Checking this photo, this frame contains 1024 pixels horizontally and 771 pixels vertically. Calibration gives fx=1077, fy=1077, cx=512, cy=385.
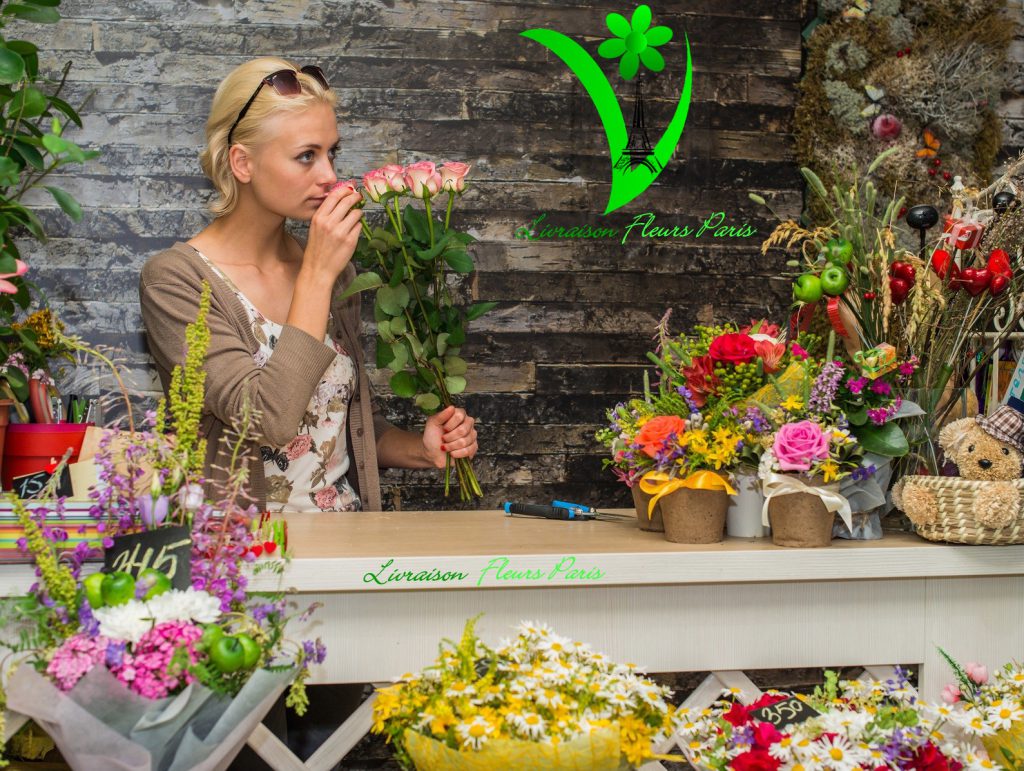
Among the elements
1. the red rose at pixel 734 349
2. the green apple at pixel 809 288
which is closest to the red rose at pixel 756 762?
the red rose at pixel 734 349

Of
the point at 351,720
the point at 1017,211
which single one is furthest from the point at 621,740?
the point at 1017,211

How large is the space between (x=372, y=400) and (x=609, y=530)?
0.95m

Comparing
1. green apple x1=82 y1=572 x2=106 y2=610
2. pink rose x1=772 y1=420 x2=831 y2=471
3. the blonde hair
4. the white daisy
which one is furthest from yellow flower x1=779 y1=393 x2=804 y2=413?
the blonde hair

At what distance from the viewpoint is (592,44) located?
2781mm

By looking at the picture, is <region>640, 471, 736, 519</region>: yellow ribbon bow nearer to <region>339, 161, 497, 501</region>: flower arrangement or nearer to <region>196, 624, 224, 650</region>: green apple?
<region>339, 161, 497, 501</region>: flower arrangement

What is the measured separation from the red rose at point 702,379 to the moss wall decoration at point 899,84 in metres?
1.43

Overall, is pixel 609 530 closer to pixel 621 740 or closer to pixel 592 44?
pixel 621 740

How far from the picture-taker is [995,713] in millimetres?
1252

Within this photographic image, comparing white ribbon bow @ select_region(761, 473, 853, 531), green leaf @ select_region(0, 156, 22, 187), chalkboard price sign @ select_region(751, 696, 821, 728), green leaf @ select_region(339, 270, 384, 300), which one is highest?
green leaf @ select_region(0, 156, 22, 187)

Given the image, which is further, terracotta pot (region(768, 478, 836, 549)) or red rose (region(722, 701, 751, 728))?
terracotta pot (region(768, 478, 836, 549))

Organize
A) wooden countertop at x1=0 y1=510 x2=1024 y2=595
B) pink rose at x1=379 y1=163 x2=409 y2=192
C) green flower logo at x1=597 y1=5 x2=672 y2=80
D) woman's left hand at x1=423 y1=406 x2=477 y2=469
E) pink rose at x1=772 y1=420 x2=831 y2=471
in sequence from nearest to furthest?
wooden countertop at x1=0 y1=510 x2=1024 y2=595 → pink rose at x1=772 y1=420 x2=831 y2=471 → pink rose at x1=379 y1=163 x2=409 y2=192 → woman's left hand at x1=423 y1=406 x2=477 y2=469 → green flower logo at x1=597 y1=5 x2=672 y2=80

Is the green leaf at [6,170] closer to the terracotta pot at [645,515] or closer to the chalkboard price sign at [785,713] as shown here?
the terracotta pot at [645,515]

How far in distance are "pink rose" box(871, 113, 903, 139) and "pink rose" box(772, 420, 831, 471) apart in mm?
1590

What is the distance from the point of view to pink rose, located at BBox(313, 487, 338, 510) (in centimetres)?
219
